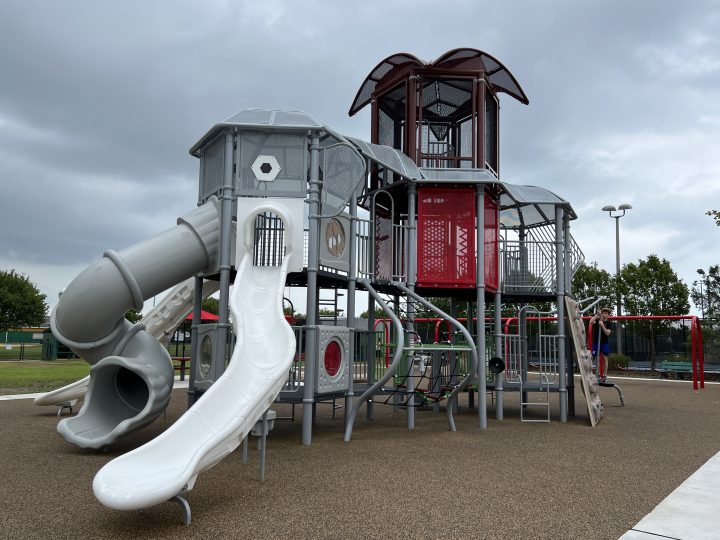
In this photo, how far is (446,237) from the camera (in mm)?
11328

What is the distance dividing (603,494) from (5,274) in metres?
50.2

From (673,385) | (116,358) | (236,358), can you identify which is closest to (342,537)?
(236,358)

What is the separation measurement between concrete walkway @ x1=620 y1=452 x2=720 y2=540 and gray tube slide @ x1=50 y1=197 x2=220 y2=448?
5936 millimetres

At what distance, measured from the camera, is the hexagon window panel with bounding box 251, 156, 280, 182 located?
30.0 feet

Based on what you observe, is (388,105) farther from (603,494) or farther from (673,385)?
(673,385)

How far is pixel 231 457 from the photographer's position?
758cm

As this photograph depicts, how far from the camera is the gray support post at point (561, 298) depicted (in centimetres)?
1164

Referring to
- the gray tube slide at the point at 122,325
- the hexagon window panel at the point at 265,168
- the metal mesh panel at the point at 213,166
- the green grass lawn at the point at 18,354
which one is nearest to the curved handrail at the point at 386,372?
the hexagon window panel at the point at 265,168

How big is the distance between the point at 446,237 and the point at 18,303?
139 ft

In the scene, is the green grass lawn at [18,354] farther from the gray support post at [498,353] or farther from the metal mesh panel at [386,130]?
the gray support post at [498,353]

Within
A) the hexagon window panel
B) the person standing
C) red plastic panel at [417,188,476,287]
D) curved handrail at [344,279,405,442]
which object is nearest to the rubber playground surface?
curved handrail at [344,279,405,442]

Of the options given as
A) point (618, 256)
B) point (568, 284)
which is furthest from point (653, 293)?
point (568, 284)

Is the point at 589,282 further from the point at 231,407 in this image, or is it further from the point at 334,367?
the point at 231,407

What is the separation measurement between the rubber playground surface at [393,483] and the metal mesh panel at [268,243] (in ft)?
9.17
